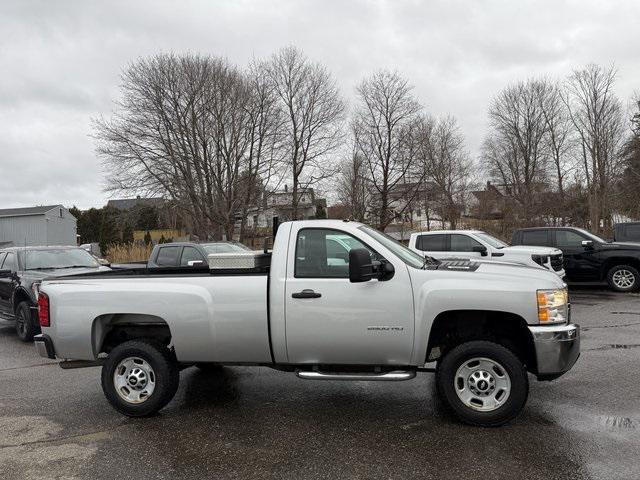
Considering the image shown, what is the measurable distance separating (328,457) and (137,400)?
214cm

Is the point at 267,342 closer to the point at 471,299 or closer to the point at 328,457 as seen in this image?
the point at 328,457

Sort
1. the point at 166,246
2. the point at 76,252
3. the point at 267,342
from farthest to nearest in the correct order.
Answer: the point at 166,246 → the point at 76,252 → the point at 267,342

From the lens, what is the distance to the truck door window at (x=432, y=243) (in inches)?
495

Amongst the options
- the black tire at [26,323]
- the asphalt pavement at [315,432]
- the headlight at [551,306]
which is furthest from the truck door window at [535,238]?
the black tire at [26,323]

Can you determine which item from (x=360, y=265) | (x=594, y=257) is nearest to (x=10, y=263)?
(x=360, y=265)

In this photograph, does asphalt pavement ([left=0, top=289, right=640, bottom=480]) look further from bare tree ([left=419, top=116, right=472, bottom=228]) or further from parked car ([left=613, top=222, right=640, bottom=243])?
bare tree ([left=419, top=116, right=472, bottom=228])

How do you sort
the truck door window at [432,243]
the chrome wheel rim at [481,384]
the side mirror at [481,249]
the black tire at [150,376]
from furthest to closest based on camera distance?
the truck door window at [432,243] → the side mirror at [481,249] → the black tire at [150,376] → the chrome wheel rim at [481,384]

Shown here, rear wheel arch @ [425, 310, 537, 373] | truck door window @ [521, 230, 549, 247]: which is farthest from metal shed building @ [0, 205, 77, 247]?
rear wheel arch @ [425, 310, 537, 373]

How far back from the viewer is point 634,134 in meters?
35.4

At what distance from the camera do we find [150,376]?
4980mm

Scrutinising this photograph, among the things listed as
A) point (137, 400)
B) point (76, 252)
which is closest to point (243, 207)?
point (76, 252)

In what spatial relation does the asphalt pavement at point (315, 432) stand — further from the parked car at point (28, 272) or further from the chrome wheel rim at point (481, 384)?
the parked car at point (28, 272)

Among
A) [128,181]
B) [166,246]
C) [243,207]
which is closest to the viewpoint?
[166,246]

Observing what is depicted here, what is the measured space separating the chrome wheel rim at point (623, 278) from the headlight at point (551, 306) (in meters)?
10.2
